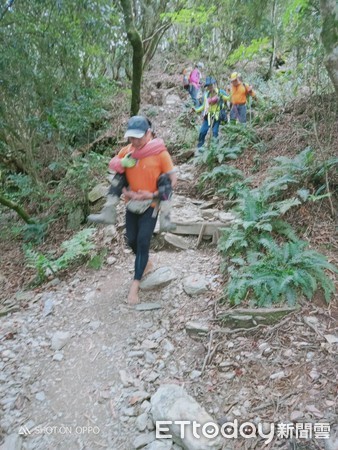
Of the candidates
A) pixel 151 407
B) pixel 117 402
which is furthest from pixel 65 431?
pixel 151 407

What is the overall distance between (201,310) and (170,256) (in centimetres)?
159

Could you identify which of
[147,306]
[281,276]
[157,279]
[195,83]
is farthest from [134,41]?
[195,83]

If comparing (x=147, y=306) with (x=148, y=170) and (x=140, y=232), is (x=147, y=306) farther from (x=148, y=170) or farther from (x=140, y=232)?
(x=148, y=170)

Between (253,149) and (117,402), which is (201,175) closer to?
(253,149)

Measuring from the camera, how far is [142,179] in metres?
4.34

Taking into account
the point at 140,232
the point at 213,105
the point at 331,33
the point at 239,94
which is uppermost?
the point at 331,33

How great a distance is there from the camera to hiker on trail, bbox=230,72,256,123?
1009 centimetres

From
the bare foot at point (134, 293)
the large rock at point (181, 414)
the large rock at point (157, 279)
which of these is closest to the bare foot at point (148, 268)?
the large rock at point (157, 279)

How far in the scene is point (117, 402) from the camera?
11.7 ft

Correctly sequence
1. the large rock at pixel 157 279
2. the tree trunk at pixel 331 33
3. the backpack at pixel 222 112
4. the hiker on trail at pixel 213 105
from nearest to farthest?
the tree trunk at pixel 331 33, the large rock at pixel 157 279, the hiker on trail at pixel 213 105, the backpack at pixel 222 112

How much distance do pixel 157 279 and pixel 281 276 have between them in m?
1.77

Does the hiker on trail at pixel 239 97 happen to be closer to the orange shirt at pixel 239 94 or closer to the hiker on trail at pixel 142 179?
the orange shirt at pixel 239 94

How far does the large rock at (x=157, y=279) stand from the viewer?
5.11m

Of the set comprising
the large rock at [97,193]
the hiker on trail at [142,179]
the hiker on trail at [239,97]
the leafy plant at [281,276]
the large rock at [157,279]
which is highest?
the hiker on trail at [239,97]
